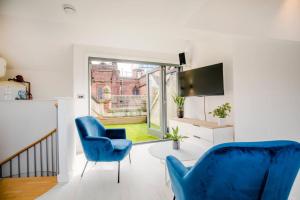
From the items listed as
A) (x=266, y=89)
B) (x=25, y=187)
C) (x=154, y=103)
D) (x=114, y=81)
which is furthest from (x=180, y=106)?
(x=114, y=81)

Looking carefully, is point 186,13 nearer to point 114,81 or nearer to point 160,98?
point 160,98

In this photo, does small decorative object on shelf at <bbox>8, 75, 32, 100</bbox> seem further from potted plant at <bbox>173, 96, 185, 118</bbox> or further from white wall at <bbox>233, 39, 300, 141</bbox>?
white wall at <bbox>233, 39, 300, 141</bbox>

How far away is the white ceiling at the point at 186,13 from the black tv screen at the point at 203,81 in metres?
0.78

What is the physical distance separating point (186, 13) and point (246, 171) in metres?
2.24

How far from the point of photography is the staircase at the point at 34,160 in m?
2.69

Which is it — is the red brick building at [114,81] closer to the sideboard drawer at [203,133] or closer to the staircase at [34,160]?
the staircase at [34,160]

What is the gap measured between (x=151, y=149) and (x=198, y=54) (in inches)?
106

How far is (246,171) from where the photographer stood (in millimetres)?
910

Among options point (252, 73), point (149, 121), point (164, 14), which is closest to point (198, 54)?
point (164, 14)

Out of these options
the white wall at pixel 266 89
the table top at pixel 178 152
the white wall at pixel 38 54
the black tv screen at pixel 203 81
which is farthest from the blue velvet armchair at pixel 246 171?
the white wall at pixel 38 54

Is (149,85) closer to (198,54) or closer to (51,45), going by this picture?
(198,54)

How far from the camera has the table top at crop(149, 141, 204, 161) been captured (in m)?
1.97

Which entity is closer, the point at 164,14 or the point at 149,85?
the point at 164,14

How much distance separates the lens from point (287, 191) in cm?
105
